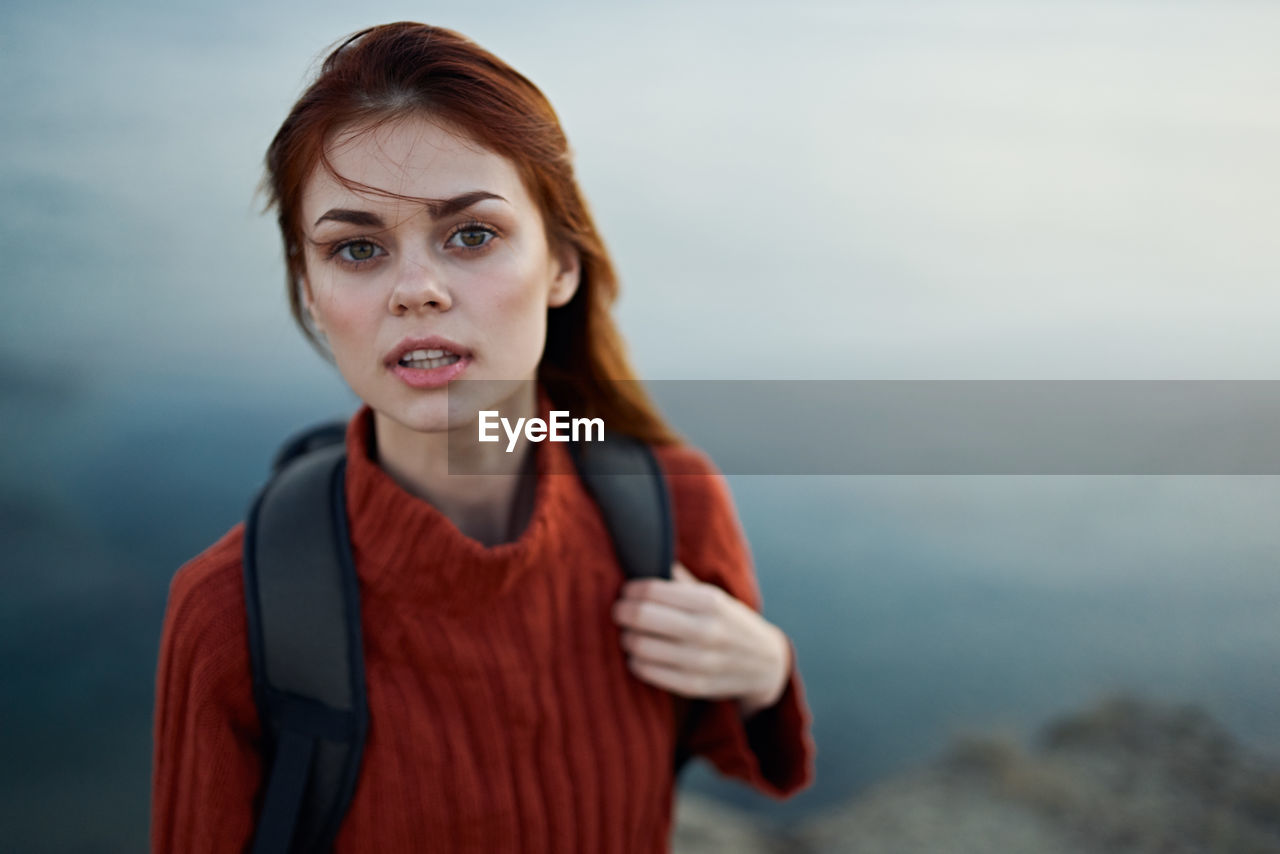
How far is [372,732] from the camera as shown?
4.45 ft

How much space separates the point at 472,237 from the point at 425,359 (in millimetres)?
197

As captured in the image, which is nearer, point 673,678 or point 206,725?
point 206,725

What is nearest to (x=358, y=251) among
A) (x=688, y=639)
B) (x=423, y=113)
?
(x=423, y=113)

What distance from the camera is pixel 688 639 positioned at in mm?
1525

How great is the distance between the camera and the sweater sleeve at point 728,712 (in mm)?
1707

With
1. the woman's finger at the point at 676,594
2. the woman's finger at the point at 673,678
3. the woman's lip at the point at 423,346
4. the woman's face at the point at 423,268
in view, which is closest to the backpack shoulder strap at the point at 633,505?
the woman's finger at the point at 676,594

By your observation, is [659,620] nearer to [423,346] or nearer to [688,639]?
[688,639]

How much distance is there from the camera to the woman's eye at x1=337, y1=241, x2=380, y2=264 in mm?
1320

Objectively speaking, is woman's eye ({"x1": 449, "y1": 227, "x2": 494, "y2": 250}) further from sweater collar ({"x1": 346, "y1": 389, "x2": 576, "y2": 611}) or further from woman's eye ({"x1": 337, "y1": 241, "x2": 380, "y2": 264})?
sweater collar ({"x1": 346, "y1": 389, "x2": 576, "y2": 611})

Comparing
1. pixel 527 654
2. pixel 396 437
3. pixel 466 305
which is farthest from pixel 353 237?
pixel 527 654

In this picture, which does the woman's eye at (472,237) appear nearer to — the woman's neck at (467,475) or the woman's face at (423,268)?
the woman's face at (423,268)

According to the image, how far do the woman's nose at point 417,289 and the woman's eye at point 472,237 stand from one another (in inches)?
2.5

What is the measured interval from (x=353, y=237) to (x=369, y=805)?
862 millimetres

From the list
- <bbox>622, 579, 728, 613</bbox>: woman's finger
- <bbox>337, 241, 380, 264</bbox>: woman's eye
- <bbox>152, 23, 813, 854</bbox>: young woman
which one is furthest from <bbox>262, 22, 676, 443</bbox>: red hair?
<bbox>622, 579, 728, 613</bbox>: woman's finger
